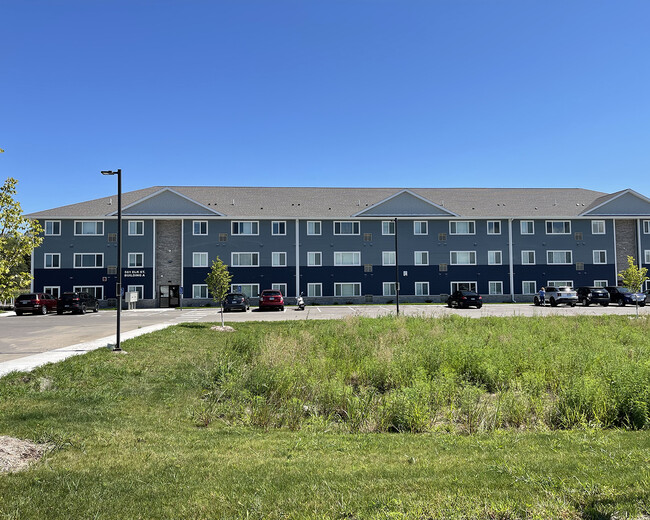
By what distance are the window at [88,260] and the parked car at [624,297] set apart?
1913 inches

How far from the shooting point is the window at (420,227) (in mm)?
48844

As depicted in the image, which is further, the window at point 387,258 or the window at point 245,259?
the window at point 387,258

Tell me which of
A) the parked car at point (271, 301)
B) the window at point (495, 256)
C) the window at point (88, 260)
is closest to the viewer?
the parked car at point (271, 301)

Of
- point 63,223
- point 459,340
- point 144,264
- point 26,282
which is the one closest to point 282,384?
point 26,282

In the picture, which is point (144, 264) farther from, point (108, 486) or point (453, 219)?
point (108, 486)

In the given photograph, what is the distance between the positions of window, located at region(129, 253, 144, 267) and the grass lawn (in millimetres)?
34159

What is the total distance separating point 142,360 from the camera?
13.2 metres

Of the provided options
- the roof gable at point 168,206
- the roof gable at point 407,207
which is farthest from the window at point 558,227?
the roof gable at point 168,206

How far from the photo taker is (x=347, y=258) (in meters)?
48.0

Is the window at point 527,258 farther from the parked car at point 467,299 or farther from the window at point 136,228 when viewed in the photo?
the window at point 136,228

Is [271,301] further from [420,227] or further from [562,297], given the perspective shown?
[562,297]

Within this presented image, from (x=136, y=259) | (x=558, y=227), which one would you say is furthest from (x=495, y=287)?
(x=136, y=259)

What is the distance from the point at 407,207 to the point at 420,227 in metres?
2.54

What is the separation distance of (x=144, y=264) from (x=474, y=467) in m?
45.2
